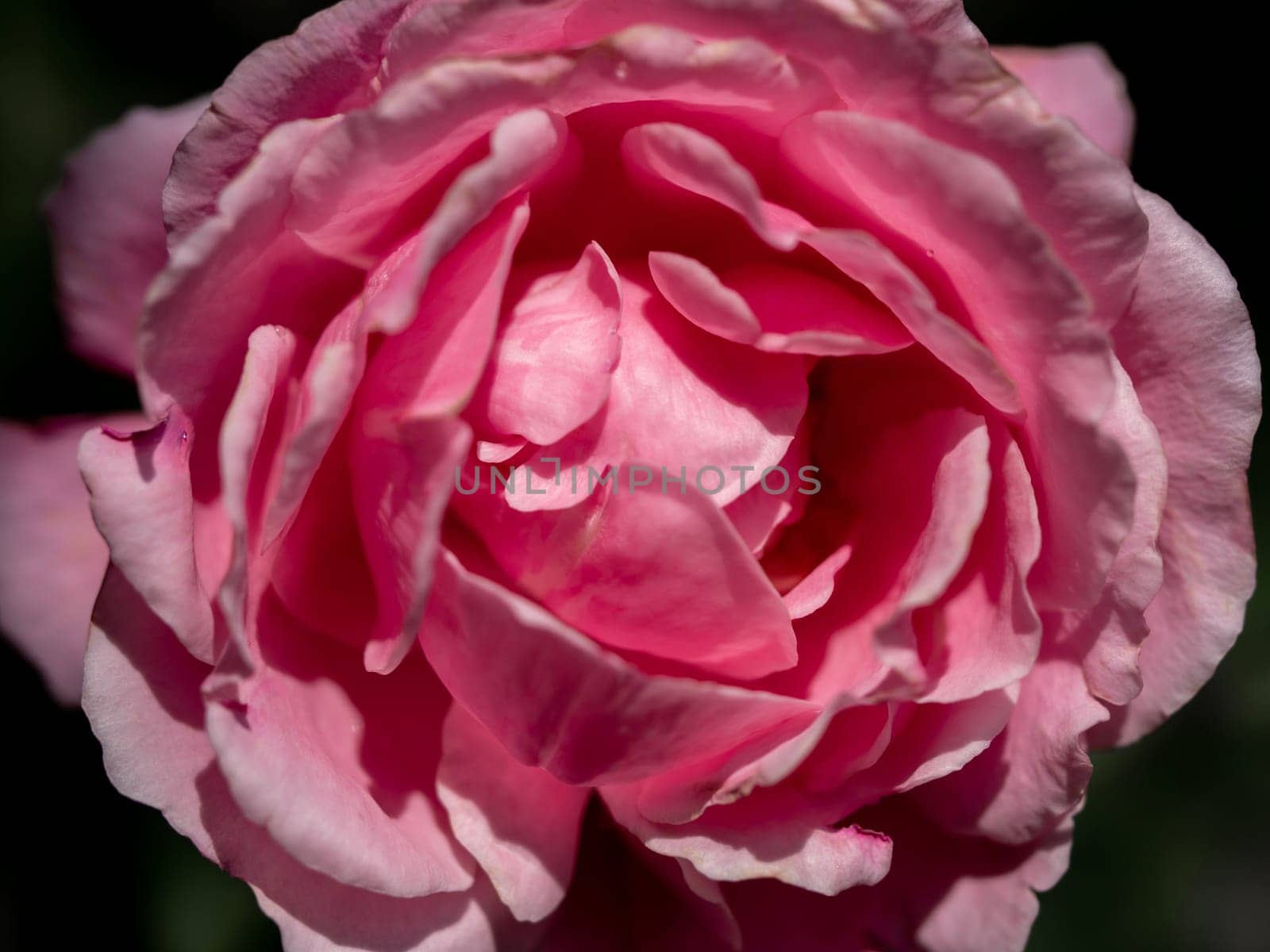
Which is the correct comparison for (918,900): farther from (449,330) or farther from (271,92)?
(271,92)

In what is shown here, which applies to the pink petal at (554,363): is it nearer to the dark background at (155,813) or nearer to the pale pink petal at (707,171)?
the pale pink petal at (707,171)

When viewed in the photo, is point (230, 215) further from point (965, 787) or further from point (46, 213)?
point (965, 787)

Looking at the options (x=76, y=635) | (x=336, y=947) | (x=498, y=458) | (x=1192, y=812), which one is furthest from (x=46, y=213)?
(x=1192, y=812)

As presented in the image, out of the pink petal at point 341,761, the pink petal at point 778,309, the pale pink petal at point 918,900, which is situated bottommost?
the pale pink petal at point 918,900

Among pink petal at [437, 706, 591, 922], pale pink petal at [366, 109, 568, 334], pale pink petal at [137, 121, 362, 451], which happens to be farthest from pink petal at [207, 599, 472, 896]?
pale pink petal at [366, 109, 568, 334]

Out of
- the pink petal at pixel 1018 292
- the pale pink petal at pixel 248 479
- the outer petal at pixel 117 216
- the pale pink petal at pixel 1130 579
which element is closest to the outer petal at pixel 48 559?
the outer petal at pixel 117 216

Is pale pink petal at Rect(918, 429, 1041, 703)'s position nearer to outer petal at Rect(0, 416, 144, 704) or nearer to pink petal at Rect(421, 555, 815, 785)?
pink petal at Rect(421, 555, 815, 785)
